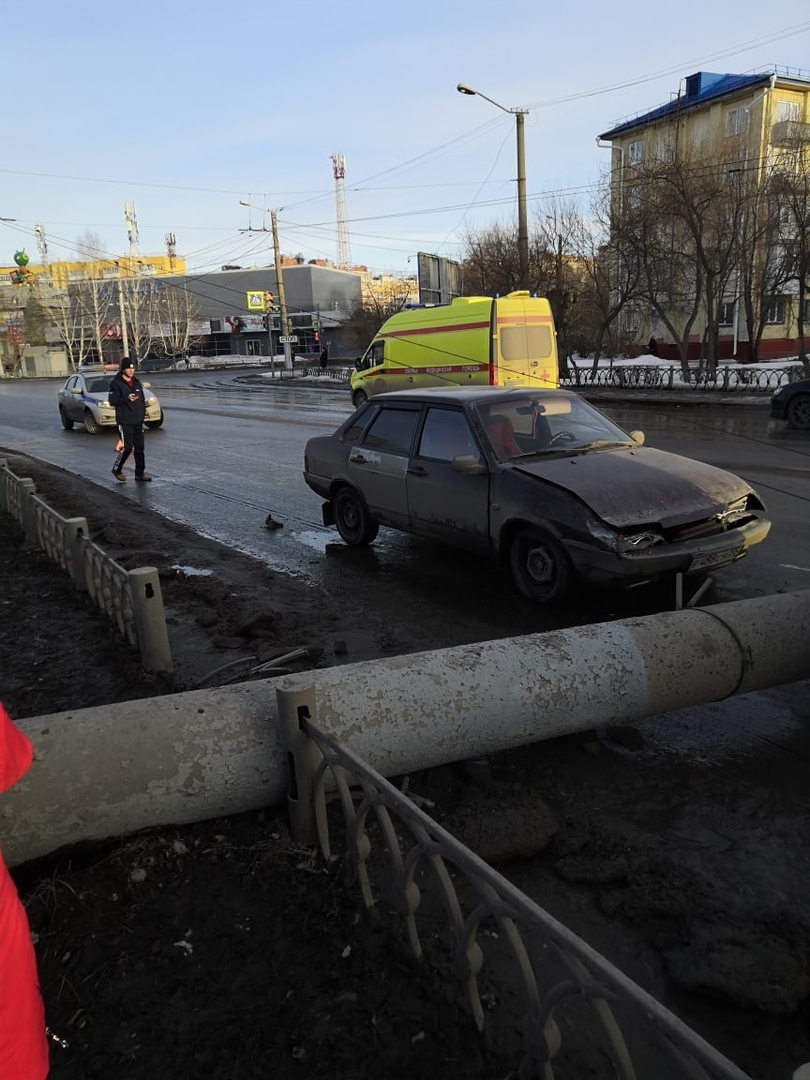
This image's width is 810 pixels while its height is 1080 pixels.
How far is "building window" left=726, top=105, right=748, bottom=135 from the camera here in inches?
1614

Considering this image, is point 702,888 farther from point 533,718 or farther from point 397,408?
point 397,408

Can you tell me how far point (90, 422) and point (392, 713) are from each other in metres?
18.6

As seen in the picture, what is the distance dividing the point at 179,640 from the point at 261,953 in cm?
321

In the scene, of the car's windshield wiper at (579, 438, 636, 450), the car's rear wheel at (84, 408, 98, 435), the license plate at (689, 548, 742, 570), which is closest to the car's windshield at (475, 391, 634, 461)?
the car's windshield wiper at (579, 438, 636, 450)

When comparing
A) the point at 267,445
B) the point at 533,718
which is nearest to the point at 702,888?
the point at 533,718

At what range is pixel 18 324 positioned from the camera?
75.9 metres

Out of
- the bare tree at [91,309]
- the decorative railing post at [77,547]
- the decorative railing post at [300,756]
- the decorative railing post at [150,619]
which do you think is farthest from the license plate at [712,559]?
the bare tree at [91,309]

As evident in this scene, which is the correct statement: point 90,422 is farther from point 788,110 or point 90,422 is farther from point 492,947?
point 788,110

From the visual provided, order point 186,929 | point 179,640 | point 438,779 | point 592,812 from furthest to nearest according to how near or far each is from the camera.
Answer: point 179,640, point 438,779, point 592,812, point 186,929

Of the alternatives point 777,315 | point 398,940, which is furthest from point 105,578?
point 777,315

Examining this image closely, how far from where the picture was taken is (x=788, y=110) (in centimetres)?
4166

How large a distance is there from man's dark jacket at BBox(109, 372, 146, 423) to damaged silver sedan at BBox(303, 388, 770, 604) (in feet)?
17.8

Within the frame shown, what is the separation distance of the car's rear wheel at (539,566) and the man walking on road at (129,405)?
295 inches

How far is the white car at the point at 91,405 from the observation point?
754 inches
